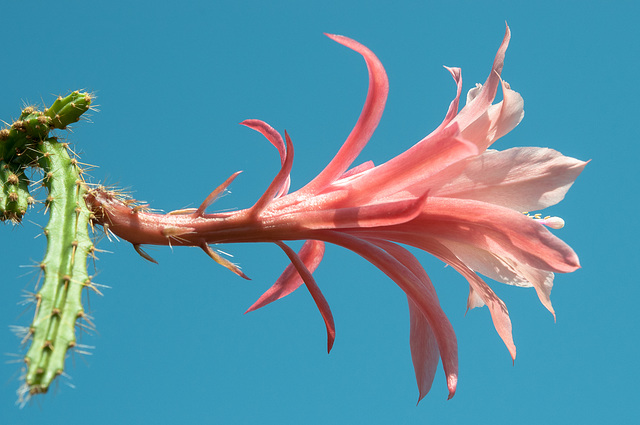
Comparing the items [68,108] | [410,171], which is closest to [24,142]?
[68,108]

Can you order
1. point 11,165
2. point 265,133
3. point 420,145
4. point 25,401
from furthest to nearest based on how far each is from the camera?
point 265,133 < point 11,165 < point 420,145 < point 25,401

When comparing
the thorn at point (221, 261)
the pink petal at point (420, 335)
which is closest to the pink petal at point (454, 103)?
the pink petal at point (420, 335)

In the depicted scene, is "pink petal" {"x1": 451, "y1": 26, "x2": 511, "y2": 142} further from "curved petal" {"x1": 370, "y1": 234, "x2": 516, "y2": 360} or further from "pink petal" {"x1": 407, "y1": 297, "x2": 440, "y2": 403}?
"pink petal" {"x1": 407, "y1": 297, "x2": 440, "y2": 403}

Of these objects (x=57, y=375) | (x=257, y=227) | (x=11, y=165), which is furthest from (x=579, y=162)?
(x=11, y=165)

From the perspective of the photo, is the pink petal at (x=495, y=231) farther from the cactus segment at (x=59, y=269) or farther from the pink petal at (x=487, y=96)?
the cactus segment at (x=59, y=269)

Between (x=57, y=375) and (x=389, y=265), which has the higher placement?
(x=389, y=265)

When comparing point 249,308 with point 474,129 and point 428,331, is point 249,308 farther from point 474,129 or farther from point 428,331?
point 474,129
